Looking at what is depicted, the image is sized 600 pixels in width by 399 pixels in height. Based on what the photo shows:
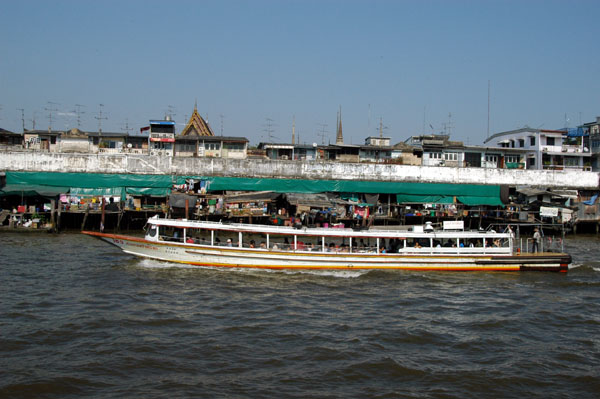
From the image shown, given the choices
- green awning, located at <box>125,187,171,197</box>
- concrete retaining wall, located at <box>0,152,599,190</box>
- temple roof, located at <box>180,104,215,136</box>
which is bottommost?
green awning, located at <box>125,187,171,197</box>

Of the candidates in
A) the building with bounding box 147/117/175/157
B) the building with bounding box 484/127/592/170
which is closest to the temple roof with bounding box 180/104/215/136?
the building with bounding box 147/117/175/157

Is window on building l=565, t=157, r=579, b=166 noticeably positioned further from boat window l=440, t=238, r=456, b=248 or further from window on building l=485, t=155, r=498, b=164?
boat window l=440, t=238, r=456, b=248

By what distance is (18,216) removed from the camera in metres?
32.4

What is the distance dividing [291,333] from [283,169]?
90.6 ft

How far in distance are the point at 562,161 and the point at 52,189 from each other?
4323cm

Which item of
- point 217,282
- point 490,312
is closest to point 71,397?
point 217,282

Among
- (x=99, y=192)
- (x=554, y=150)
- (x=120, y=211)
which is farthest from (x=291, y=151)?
(x=554, y=150)

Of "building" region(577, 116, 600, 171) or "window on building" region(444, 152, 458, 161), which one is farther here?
"building" region(577, 116, 600, 171)

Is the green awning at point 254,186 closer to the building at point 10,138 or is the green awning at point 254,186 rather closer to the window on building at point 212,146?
the window on building at point 212,146

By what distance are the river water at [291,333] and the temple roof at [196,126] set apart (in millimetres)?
35948

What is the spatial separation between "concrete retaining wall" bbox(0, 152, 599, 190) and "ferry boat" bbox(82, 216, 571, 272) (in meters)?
18.3

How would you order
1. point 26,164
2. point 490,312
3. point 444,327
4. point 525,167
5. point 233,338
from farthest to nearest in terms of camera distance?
point 525,167 < point 26,164 < point 490,312 < point 444,327 < point 233,338

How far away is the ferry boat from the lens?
20188mm

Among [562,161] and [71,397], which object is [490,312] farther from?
[562,161]
